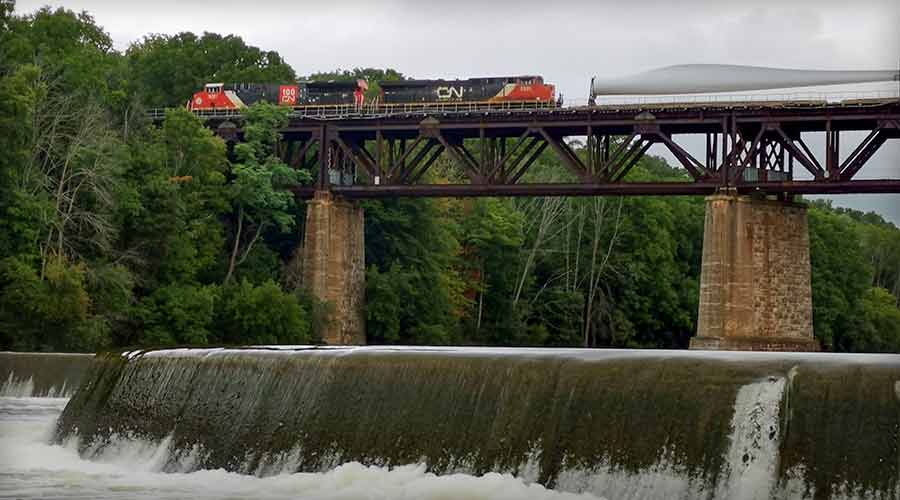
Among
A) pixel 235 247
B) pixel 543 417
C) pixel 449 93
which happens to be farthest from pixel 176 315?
pixel 543 417

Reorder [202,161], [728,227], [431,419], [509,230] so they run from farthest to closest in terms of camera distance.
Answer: [509,230]
[202,161]
[728,227]
[431,419]

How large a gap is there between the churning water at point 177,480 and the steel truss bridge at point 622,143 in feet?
142

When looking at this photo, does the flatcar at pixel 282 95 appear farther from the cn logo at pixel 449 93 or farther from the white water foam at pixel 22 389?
the white water foam at pixel 22 389

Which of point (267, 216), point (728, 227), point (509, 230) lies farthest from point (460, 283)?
point (728, 227)

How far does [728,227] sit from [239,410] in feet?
151

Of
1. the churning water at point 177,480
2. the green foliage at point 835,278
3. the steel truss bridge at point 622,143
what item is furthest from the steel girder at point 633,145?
the churning water at point 177,480

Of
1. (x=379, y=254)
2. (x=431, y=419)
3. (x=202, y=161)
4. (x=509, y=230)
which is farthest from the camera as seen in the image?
(x=509, y=230)

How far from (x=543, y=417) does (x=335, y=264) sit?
53.7 metres

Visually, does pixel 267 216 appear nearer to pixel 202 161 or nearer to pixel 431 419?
pixel 202 161

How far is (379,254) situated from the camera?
84125 millimetres

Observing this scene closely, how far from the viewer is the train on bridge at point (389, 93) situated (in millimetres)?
80125

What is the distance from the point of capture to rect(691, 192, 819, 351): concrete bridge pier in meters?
70.1

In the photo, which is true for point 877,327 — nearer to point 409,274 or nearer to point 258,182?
point 409,274

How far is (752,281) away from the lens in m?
70.5
